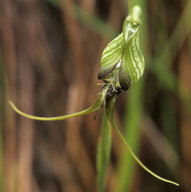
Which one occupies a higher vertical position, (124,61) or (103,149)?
(124,61)

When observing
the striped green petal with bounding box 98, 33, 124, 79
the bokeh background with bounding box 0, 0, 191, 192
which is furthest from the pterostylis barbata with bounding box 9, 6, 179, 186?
the bokeh background with bounding box 0, 0, 191, 192

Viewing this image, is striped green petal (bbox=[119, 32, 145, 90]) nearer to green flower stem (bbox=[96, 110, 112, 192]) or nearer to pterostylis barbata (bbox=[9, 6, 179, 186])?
pterostylis barbata (bbox=[9, 6, 179, 186])

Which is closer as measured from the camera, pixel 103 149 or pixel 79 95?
pixel 103 149

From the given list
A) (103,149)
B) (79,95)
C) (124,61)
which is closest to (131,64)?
(124,61)

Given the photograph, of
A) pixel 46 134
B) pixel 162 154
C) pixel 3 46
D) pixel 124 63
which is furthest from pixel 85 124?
pixel 124 63

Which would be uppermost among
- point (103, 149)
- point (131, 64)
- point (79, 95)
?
point (131, 64)

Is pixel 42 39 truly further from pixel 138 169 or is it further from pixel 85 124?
pixel 138 169

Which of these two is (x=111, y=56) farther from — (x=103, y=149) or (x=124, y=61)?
(x=103, y=149)

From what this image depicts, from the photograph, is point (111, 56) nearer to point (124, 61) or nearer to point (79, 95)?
point (124, 61)
